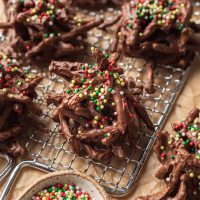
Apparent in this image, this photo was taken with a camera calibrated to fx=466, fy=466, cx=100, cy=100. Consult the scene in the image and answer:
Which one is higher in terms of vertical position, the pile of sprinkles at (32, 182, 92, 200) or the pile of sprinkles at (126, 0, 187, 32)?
the pile of sprinkles at (126, 0, 187, 32)

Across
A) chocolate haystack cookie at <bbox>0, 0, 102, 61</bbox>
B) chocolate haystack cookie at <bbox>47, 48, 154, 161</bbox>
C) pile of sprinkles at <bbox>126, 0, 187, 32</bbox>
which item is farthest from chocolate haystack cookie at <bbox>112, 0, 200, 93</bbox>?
chocolate haystack cookie at <bbox>47, 48, 154, 161</bbox>

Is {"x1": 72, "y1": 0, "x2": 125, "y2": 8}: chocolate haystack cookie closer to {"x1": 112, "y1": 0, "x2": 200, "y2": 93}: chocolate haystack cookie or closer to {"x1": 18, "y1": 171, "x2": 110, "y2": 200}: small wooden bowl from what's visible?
{"x1": 112, "y1": 0, "x2": 200, "y2": 93}: chocolate haystack cookie

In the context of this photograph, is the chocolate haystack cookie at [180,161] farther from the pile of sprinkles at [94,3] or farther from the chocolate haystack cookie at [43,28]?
the pile of sprinkles at [94,3]

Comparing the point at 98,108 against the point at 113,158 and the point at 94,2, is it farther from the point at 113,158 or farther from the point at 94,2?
the point at 94,2

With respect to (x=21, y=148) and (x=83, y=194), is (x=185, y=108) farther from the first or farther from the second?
(x=21, y=148)

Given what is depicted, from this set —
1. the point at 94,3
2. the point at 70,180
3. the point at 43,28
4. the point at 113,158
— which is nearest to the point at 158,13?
the point at 94,3

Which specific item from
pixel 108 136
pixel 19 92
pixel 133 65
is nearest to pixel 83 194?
pixel 108 136
